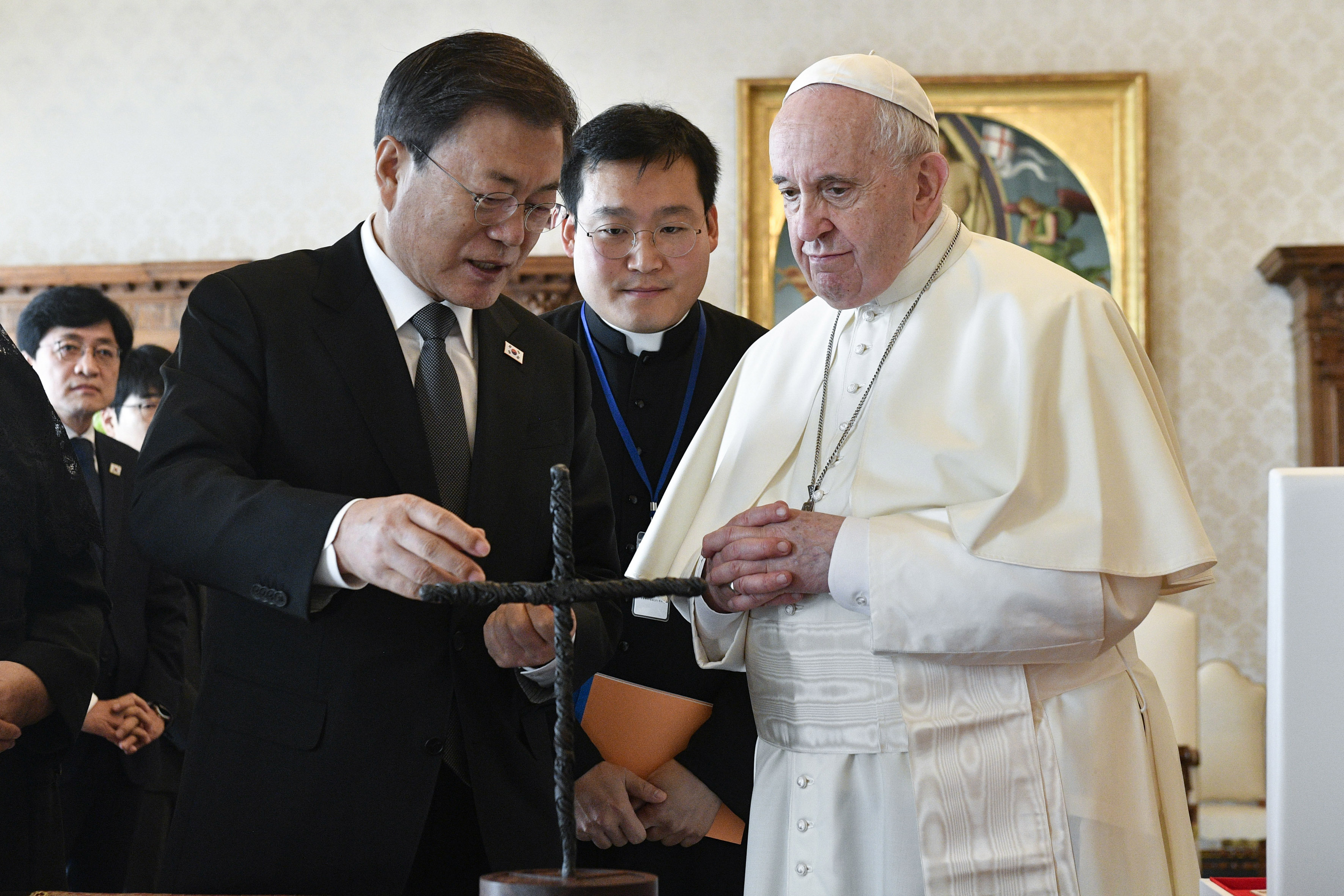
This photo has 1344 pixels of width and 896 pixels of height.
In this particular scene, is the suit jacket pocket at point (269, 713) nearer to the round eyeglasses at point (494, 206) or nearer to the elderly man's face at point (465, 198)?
the elderly man's face at point (465, 198)

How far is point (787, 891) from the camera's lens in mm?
1930

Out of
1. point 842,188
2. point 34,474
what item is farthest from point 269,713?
point 842,188

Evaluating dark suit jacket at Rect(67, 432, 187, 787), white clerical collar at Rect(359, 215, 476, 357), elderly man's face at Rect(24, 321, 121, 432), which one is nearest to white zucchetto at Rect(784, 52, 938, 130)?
white clerical collar at Rect(359, 215, 476, 357)

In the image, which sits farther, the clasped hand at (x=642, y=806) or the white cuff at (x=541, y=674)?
the clasped hand at (x=642, y=806)

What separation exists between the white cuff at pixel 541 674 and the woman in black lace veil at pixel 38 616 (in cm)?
66

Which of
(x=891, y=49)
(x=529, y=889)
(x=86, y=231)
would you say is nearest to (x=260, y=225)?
(x=86, y=231)

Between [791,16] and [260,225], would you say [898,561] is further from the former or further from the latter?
[260,225]

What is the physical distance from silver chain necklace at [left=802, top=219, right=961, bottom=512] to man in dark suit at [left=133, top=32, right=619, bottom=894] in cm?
39

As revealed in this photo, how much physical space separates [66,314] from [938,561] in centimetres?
387

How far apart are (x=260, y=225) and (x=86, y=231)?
3.34 ft

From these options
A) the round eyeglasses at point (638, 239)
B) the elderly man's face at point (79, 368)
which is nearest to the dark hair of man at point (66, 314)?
the elderly man's face at point (79, 368)

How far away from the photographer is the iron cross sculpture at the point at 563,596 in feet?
3.72

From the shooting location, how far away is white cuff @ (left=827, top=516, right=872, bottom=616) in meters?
1.83

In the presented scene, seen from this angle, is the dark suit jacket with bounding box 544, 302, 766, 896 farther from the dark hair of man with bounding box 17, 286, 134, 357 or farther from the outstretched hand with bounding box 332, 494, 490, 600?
the dark hair of man with bounding box 17, 286, 134, 357
